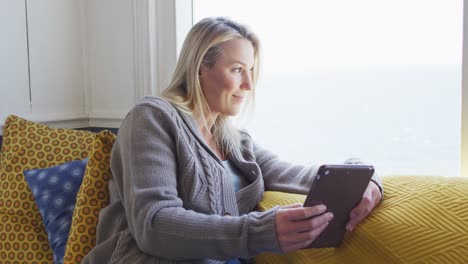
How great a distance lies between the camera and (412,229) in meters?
1.29

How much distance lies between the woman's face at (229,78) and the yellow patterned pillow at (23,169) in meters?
0.50

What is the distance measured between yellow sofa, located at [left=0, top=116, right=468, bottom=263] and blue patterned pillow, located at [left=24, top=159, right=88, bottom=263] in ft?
0.22

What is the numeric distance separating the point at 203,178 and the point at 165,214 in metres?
0.21

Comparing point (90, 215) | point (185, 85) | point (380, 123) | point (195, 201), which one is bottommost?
Result: point (90, 215)

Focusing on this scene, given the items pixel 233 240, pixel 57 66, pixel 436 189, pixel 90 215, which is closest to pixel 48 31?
pixel 57 66

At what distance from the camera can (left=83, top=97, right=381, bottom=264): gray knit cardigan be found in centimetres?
129

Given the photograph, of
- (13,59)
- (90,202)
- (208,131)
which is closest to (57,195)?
(90,202)

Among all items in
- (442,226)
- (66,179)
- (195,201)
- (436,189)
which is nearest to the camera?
(442,226)

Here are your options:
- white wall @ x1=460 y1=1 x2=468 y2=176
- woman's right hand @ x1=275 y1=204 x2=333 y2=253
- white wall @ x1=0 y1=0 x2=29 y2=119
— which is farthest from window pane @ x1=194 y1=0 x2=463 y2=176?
white wall @ x1=0 y1=0 x2=29 y2=119

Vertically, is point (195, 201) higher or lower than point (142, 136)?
lower

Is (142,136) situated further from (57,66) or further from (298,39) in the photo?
(57,66)

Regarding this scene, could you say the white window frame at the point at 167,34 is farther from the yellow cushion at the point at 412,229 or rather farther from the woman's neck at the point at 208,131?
the yellow cushion at the point at 412,229

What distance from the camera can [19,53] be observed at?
2.23 metres

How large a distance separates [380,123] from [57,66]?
1.36 meters
